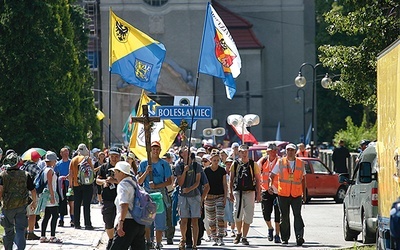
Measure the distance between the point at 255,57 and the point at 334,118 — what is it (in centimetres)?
1200

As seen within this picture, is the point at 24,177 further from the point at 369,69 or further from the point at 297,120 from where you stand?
the point at 297,120

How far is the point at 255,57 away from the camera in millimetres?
77500

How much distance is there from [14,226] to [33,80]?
25657 mm

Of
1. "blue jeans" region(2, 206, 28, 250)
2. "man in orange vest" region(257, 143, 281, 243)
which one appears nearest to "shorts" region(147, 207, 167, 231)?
"blue jeans" region(2, 206, 28, 250)

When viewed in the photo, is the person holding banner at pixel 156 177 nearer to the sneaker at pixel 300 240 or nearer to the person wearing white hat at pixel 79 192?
the sneaker at pixel 300 240

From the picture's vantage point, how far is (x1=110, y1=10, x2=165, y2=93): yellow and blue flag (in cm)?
2223

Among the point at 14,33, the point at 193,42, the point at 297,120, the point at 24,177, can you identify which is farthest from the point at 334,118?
the point at 24,177

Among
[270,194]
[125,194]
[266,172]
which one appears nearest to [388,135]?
[125,194]

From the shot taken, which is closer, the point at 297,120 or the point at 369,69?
the point at 369,69

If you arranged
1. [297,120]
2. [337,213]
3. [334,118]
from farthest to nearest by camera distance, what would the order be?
[334,118] → [297,120] → [337,213]

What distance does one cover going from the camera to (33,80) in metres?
41.8

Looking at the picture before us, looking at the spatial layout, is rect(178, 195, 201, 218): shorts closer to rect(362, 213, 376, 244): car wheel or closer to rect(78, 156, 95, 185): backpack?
rect(362, 213, 376, 244): car wheel

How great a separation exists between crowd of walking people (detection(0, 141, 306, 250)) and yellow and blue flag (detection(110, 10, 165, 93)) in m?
1.97

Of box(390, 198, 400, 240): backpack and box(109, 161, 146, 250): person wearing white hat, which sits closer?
box(390, 198, 400, 240): backpack
